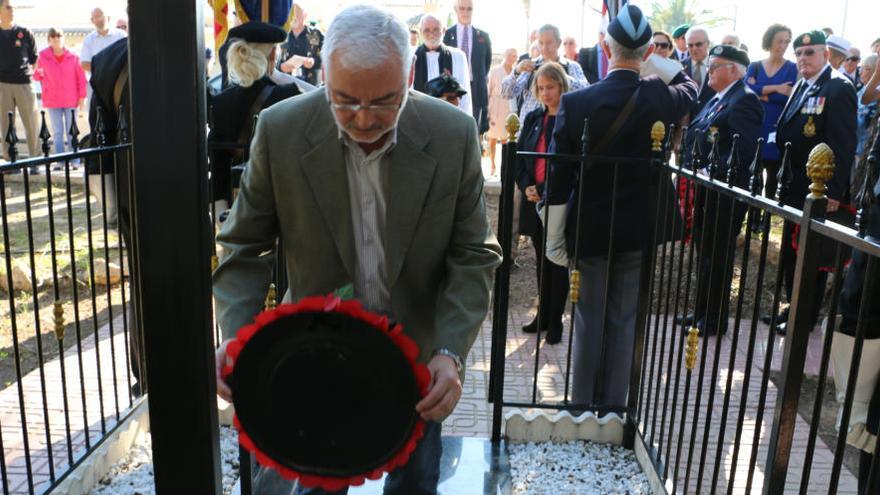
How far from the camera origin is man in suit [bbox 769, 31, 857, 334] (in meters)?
5.48

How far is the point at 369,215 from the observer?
202 centimetres

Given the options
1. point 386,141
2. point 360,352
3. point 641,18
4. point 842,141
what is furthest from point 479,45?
point 360,352

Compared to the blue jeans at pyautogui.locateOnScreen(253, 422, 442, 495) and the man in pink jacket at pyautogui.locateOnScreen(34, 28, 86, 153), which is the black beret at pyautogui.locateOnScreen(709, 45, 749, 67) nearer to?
the blue jeans at pyautogui.locateOnScreen(253, 422, 442, 495)

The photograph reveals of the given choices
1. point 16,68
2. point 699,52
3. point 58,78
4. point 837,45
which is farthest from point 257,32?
point 58,78

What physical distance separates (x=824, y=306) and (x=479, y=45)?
4.85m

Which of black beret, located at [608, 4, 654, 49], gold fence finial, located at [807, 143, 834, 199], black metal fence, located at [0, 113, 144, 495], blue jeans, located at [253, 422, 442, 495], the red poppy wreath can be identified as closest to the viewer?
the red poppy wreath

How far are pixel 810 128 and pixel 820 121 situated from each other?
0.08 metres

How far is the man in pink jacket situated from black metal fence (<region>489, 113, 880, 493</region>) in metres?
9.35

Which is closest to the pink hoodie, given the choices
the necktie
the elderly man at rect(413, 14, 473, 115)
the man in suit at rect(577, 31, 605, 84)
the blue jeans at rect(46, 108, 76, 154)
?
the blue jeans at rect(46, 108, 76, 154)

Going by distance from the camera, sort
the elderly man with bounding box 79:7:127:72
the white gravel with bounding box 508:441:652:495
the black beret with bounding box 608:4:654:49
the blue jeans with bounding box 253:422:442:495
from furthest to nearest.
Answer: the elderly man with bounding box 79:7:127:72, the black beret with bounding box 608:4:654:49, the white gravel with bounding box 508:441:652:495, the blue jeans with bounding box 253:422:442:495

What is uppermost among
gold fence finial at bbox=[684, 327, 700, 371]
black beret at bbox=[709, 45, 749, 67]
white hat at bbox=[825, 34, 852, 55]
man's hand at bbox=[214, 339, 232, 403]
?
white hat at bbox=[825, 34, 852, 55]

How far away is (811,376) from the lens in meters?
5.20

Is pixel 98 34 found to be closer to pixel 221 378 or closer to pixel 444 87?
pixel 444 87

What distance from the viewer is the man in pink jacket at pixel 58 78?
439 inches
